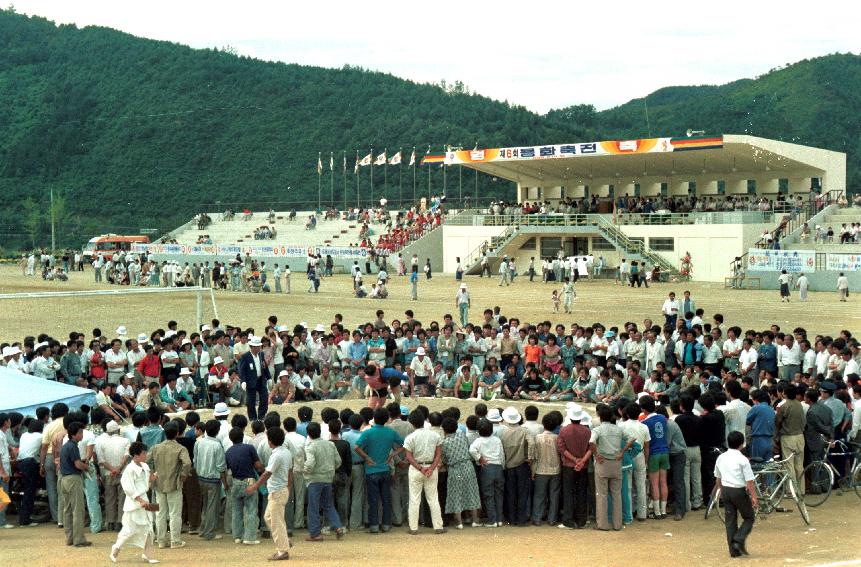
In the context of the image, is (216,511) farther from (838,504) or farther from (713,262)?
(713,262)

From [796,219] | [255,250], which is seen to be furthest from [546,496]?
[255,250]

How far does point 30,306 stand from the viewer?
34.3m

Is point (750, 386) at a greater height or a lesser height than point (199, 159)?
lesser

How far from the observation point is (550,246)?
52.1 m

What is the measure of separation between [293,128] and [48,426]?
109m

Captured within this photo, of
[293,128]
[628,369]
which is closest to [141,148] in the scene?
[293,128]

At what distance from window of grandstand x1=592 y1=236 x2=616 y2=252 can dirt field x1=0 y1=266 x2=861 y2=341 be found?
7.20 metres

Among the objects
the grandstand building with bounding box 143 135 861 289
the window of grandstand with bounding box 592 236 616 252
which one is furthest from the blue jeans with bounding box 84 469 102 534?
the window of grandstand with bounding box 592 236 616 252

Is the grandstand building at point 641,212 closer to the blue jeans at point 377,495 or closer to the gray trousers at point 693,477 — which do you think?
the gray trousers at point 693,477

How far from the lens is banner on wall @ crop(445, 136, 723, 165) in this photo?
4697 cm

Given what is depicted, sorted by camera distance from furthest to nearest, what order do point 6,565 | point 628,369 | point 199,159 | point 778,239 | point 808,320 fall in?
point 199,159
point 778,239
point 808,320
point 628,369
point 6,565

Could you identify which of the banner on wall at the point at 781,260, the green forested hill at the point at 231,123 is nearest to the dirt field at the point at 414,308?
the banner on wall at the point at 781,260

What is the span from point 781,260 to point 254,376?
27952mm

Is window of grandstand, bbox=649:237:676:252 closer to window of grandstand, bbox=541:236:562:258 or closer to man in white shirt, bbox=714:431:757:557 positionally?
window of grandstand, bbox=541:236:562:258
